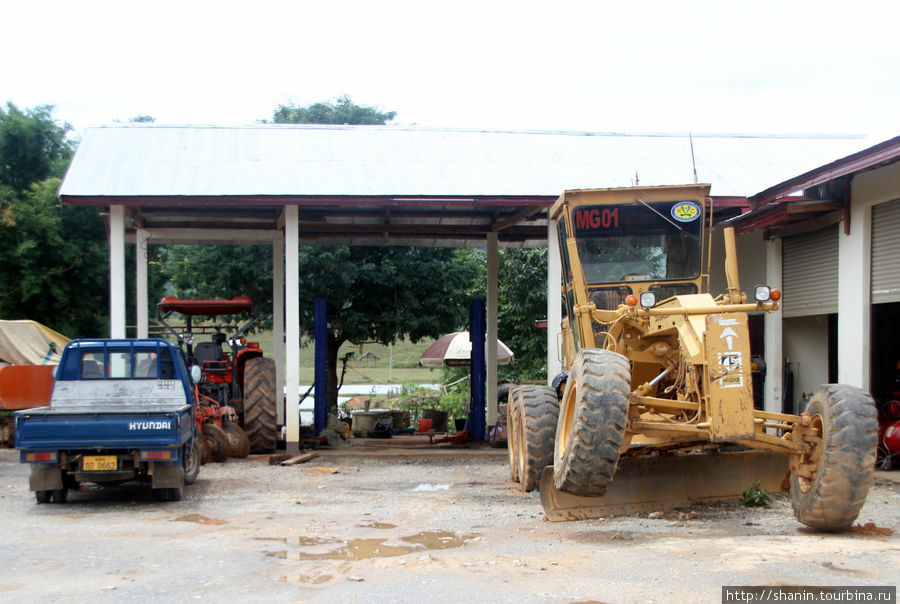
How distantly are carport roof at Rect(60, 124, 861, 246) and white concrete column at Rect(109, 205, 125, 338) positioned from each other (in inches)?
22.8

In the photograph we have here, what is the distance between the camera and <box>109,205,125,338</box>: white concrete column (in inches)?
596

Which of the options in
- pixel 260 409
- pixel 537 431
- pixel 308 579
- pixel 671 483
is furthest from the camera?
pixel 260 409

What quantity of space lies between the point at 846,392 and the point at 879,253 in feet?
18.1

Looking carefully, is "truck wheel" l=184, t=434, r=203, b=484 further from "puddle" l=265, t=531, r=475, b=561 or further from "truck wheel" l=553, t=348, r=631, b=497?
"truck wheel" l=553, t=348, r=631, b=497

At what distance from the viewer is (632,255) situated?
9.71m

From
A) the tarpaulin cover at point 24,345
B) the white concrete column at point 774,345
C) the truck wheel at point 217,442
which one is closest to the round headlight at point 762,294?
the white concrete column at point 774,345

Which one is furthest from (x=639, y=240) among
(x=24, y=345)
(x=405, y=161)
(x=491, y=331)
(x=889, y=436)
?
(x=24, y=345)

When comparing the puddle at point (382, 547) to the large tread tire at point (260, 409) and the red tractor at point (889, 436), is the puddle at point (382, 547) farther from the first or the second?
the large tread tire at point (260, 409)

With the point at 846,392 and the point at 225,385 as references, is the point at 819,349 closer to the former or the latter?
the point at 846,392

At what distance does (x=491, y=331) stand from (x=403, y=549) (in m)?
12.6

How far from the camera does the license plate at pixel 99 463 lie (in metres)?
10.2

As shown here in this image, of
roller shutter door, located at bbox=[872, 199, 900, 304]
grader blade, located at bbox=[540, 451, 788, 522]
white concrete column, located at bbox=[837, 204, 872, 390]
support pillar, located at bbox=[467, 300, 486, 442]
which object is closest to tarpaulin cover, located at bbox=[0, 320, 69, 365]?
support pillar, located at bbox=[467, 300, 486, 442]

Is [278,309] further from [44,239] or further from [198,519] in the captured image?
[198,519]

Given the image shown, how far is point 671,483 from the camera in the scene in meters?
9.20
